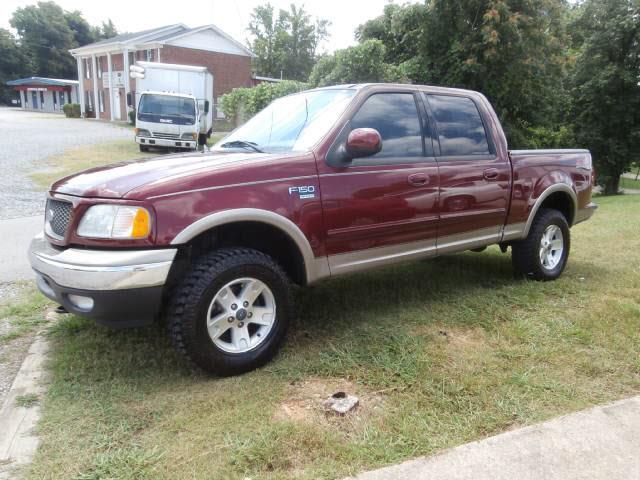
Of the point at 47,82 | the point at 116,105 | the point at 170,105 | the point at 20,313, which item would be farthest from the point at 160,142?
the point at 47,82

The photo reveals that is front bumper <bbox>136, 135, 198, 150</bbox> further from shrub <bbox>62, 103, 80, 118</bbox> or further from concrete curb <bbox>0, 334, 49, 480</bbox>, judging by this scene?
shrub <bbox>62, 103, 80, 118</bbox>

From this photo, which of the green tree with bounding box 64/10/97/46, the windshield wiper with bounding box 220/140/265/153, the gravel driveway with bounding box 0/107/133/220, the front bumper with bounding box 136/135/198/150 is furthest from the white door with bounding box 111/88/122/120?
the windshield wiper with bounding box 220/140/265/153

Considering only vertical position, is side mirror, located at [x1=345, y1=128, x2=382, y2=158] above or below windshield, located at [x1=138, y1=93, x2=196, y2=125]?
below

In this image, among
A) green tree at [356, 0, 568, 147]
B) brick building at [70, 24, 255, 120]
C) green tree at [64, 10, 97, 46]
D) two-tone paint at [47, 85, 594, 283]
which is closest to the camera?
two-tone paint at [47, 85, 594, 283]

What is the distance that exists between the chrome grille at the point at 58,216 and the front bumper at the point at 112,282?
0.20 metres

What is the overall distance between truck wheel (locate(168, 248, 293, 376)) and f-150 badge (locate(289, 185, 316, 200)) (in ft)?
1.49

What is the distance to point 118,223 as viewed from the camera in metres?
A: 2.87

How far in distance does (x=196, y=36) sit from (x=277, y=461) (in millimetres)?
41478

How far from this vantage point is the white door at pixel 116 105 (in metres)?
42.5

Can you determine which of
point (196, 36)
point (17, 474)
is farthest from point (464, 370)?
point (196, 36)

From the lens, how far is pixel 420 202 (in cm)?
399

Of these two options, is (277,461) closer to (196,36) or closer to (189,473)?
(189,473)

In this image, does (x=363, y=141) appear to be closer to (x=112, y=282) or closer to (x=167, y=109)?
(x=112, y=282)

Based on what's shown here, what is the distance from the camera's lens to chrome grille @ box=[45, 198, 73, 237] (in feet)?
10.2
